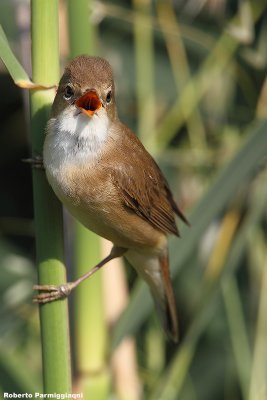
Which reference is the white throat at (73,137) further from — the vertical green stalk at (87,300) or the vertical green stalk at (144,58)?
the vertical green stalk at (144,58)

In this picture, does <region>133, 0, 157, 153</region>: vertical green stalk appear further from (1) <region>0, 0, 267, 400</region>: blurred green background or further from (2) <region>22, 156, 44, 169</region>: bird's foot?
Result: (2) <region>22, 156, 44, 169</region>: bird's foot

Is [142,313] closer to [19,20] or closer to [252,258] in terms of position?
[252,258]

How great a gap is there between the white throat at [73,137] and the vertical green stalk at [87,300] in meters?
0.19

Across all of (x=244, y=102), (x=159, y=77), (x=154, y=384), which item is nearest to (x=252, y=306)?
(x=154, y=384)

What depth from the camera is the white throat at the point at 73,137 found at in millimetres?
1696

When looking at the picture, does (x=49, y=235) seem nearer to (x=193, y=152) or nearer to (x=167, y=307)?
(x=167, y=307)

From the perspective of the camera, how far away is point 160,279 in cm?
242

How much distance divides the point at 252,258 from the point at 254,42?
92 cm

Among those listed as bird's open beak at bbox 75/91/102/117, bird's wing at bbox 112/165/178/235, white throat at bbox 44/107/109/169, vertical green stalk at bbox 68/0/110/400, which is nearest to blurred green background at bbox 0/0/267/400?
bird's wing at bbox 112/165/178/235

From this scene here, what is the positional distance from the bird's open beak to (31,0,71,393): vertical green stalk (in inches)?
6.0

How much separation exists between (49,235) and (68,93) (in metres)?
0.42

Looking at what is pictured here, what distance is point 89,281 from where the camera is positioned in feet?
5.96

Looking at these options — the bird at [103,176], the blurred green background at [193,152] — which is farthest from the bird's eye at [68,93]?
the blurred green background at [193,152]

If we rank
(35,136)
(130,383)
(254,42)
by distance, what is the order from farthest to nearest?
(254,42), (130,383), (35,136)
